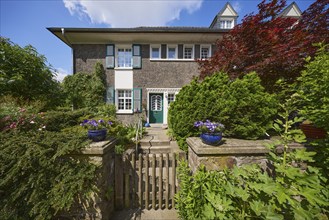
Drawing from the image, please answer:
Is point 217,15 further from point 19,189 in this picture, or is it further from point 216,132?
point 19,189

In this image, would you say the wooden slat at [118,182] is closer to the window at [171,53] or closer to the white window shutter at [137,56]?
the white window shutter at [137,56]

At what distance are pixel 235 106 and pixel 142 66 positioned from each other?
25.3 ft

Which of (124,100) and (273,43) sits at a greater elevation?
(273,43)

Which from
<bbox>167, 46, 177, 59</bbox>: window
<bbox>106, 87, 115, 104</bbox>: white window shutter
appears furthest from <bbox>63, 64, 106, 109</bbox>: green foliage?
<bbox>167, 46, 177, 59</bbox>: window

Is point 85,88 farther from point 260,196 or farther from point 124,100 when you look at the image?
point 260,196

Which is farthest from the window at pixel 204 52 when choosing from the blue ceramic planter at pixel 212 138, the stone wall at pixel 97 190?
the stone wall at pixel 97 190

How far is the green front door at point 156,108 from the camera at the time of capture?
936cm

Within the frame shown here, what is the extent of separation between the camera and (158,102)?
30.8ft

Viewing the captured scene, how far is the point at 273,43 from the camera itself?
13.5 feet

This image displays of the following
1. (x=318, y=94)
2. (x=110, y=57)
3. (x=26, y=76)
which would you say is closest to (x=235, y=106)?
(x=318, y=94)

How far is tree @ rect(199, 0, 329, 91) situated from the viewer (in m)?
3.84

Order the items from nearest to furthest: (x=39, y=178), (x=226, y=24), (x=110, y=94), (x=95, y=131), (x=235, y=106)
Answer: (x=39, y=178) → (x=95, y=131) → (x=235, y=106) → (x=110, y=94) → (x=226, y=24)

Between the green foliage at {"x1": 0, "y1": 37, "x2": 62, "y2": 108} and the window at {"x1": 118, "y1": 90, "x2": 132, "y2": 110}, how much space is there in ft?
12.7

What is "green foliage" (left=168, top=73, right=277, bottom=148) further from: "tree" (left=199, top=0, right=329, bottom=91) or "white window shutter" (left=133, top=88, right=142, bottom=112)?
"white window shutter" (left=133, top=88, right=142, bottom=112)
